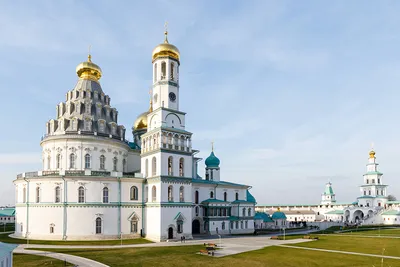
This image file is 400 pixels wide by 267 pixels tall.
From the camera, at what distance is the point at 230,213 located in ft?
191

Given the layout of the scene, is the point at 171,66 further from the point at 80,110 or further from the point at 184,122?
the point at 80,110

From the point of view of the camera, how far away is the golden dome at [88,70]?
5700 centimetres

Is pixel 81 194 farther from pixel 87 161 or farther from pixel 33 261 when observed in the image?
pixel 33 261

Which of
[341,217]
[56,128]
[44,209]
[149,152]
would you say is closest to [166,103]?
[149,152]

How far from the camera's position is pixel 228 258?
3008cm

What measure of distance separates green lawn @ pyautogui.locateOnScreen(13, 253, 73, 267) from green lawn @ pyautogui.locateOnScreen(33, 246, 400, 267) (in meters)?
3.18

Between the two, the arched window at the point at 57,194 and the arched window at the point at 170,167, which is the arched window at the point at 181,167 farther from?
the arched window at the point at 57,194

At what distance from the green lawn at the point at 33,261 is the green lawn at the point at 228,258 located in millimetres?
3185

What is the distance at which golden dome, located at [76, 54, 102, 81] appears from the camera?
57000mm

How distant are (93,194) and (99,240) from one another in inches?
235

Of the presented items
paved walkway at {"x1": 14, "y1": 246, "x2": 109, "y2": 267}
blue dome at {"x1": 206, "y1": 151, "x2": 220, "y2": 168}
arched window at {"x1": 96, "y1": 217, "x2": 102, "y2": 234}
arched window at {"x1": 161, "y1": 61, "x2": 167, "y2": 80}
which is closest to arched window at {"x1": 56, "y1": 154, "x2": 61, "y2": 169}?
arched window at {"x1": 96, "y1": 217, "x2": 102, "y2": 234}

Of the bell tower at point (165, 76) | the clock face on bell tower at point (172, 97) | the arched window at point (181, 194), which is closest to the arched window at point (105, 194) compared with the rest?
the arched window at point (181, 194)

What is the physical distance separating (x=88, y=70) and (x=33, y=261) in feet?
118

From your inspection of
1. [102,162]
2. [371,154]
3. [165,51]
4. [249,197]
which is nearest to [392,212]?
[371,154]
